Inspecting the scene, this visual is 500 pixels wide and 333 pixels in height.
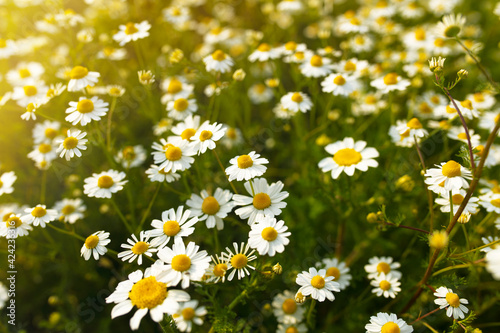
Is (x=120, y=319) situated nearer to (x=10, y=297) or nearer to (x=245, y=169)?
(x=10, y=297)

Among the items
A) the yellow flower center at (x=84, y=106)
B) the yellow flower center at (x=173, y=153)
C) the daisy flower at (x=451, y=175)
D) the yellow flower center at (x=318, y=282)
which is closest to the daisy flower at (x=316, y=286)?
the yellow flower center at (x=318, y=282)

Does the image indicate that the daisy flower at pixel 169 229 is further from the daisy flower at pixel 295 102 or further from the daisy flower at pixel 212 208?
the daisy flower at pixel 295 102

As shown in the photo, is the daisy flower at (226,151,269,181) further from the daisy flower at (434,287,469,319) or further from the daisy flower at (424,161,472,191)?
the daisy flower at (434,287,469,319)

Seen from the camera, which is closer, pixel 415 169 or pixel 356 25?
pixel 415 169

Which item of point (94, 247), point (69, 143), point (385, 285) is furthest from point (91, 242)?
point (385, 285)

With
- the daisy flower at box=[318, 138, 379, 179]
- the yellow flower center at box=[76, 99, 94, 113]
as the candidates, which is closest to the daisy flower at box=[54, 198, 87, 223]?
the yellow flower center at box=[76, 99, 94, 113]

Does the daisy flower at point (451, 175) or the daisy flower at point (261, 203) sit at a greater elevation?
the daisy flower at point (451, 175)

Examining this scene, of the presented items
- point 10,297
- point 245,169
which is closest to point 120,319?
point 10,297
